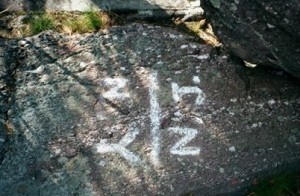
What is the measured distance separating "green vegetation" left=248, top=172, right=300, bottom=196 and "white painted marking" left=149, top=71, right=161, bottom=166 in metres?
0.64

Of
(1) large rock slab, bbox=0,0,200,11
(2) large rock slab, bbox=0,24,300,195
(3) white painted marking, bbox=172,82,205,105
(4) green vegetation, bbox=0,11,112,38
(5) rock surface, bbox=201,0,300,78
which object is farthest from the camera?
(1) large rock slab, bbox=0,0,200,11

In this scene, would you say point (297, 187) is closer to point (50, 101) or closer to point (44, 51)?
point (50, 101)

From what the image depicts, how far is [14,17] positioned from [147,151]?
1.51 m

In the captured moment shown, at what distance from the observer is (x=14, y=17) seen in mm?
3768

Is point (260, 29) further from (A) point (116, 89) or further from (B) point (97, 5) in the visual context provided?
(B) point (97, 5)

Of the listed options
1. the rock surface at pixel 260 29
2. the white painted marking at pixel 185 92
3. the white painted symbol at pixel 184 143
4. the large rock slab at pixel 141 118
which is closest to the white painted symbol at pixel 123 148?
the large rock slab at pixel 141 118

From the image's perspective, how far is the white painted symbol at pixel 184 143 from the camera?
3.12 meters

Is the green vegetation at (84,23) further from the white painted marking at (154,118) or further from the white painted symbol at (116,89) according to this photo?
the white painted marking at (154,118)

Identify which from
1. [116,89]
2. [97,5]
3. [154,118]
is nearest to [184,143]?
[154,118]

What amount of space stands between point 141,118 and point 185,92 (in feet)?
1.15

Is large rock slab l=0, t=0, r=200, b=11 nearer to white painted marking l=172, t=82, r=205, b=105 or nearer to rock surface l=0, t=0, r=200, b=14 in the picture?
rock surface l=0, t=0, r=200, b=14

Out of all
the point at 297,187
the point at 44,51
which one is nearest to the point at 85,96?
the point at 44,51

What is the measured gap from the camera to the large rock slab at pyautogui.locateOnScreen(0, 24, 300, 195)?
3.03 m

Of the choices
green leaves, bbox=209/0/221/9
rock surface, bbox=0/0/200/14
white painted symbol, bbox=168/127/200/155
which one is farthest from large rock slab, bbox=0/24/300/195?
green leaves, bbox=209/0/221/9
